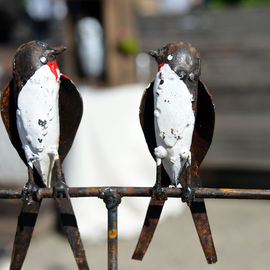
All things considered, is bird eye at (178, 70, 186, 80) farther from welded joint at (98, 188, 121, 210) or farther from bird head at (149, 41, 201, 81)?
welded joint at (98, 188, 121, 210)

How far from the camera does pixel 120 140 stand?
3578mm

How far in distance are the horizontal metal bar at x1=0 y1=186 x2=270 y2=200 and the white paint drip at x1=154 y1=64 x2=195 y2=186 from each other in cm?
9

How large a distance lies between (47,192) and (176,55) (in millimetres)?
436

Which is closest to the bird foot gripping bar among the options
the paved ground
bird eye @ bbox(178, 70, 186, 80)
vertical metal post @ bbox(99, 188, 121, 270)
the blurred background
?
vertical metal post @ bbox(99, 188, 121, 270)

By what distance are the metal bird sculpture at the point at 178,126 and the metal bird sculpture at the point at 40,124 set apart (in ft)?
0.60

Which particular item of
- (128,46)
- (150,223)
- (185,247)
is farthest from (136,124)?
(150,223)

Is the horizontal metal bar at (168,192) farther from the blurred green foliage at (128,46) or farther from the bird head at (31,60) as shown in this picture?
the blurred green foliage at (128,46)

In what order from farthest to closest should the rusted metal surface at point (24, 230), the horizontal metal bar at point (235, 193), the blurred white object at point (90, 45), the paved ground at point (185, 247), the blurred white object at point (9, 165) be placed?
the blurred white object at point (90, 45) → the blurred white object at point (9, 165) → the paved ground at point (185, 247) → the rusted metal surface at point (24, 230) → the horizontal metal bar at point (235, 193)

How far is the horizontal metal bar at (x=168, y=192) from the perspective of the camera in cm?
107

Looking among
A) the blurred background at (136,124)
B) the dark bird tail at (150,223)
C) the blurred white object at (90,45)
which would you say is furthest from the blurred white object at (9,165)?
the dark bird tail at (150,223)

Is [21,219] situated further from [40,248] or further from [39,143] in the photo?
[40,248]

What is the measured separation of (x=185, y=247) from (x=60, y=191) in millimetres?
2458

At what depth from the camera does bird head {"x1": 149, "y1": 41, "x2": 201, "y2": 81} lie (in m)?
1.12

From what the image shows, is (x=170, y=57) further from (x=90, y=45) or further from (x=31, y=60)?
(x=90, y=45)
